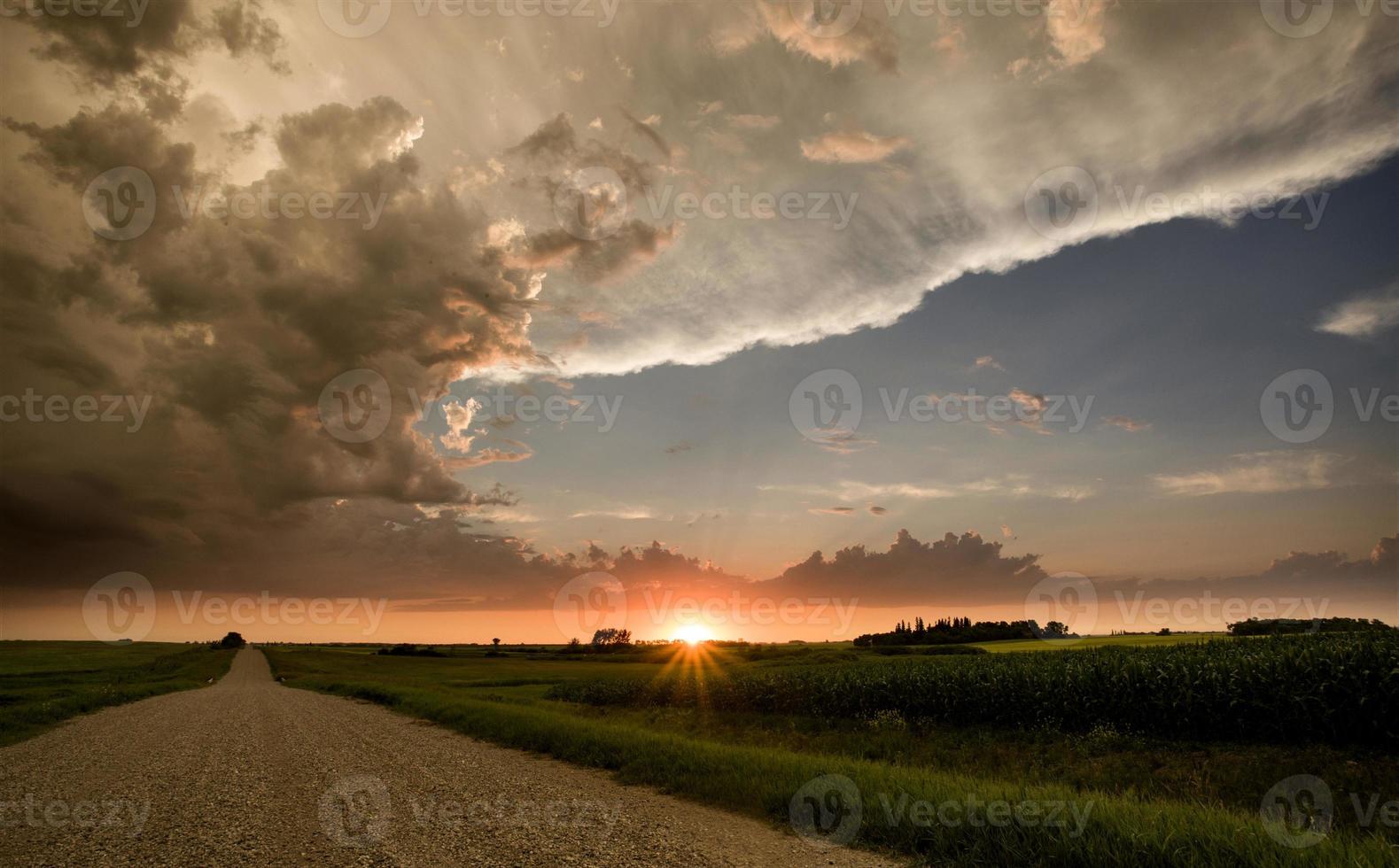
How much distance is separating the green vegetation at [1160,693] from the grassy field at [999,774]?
51 cm

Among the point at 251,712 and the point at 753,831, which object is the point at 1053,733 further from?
the point at 251,712

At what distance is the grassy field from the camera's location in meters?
8.02

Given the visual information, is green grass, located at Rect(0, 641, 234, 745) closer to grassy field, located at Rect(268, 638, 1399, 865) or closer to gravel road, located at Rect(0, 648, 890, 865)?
gravel road, located at Rect(0, 648, 890, 865)

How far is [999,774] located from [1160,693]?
530 cm

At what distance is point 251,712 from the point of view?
105 ft

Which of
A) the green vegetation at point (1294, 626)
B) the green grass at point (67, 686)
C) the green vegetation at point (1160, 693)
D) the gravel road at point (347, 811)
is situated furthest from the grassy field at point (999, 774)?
the green vegetation at point (1294, 626)

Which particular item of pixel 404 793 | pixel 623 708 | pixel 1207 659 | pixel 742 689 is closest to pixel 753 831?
pixel 404 793

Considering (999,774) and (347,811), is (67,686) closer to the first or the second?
(347,811)

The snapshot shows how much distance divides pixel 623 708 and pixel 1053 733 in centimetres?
2231

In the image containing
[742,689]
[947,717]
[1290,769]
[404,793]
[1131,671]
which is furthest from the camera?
[742,689]

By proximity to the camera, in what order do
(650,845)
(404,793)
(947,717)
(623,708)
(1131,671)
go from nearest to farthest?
(650,845)
(404,793)
(1131,671)
(947,717)
(623,708)

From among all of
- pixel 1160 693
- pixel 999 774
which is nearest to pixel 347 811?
pixel 999 774

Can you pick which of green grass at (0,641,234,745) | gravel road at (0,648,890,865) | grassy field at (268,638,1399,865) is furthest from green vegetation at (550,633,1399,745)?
green grass at (0,641,234,745)

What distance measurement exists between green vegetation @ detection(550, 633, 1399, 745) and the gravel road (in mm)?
14017
